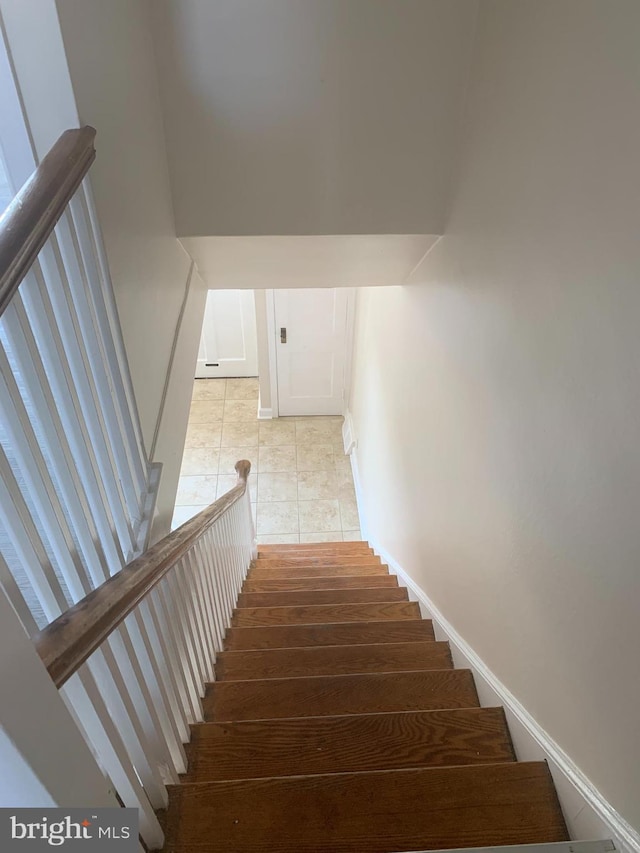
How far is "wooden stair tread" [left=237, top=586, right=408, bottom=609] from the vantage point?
2.60 metres

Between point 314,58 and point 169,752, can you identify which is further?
point 314,58

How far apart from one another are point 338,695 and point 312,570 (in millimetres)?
1569

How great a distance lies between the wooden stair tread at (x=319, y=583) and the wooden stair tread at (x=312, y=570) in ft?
0.50

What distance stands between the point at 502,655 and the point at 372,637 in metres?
0.69

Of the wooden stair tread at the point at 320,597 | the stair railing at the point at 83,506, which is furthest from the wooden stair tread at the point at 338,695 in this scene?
the wooden stair tread at the point at 320,597

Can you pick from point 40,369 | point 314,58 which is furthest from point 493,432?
point 314,58

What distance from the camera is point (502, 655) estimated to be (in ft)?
5.27

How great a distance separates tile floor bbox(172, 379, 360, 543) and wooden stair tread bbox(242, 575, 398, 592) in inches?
57.9

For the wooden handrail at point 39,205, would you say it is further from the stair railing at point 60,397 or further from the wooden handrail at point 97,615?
the wooden handrail at point 97,615

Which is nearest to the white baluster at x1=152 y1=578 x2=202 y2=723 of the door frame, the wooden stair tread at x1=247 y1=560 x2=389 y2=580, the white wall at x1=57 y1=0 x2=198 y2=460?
the white wall at x1=57 y1=0 x2=198 y2=460

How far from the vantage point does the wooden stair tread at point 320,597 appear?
2.60m

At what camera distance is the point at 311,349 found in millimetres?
5156

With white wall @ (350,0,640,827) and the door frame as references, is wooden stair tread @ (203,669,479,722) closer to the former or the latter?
white wall @ (350,0,640,827)

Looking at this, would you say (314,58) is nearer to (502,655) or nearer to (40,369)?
(40,369)
